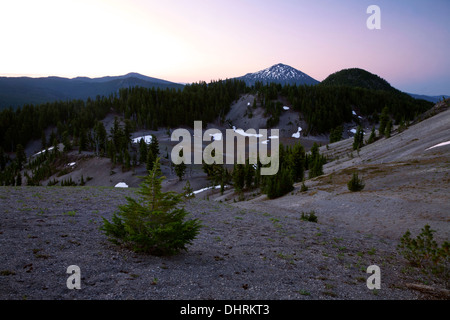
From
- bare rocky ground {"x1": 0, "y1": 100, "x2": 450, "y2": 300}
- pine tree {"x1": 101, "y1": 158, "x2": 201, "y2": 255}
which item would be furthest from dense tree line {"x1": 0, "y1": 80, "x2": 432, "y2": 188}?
pine tree {"x1": 101, "y1": 158, "x2": 201, "y2": 255}

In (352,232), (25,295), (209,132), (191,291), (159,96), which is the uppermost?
(159,96)

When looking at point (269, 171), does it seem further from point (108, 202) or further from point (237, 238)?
point (237, 238)

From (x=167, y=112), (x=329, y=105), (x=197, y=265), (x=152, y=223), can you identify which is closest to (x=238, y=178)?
(x=197, y=265)

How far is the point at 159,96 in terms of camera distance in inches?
6363

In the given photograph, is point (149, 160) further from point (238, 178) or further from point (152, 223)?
point (152, 223)

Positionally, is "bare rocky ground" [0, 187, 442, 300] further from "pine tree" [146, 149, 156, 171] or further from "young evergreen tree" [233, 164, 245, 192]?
"pine tree" [146, 149, 156, 171]

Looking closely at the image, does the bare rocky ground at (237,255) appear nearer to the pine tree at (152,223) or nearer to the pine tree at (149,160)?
the pine tree at (152,223)

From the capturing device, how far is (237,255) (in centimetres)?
1298

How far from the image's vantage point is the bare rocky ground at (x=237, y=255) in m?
8.43

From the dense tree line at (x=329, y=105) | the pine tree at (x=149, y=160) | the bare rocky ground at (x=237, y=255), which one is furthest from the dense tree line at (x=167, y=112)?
the bare rocky ground at (x=237, y=255)

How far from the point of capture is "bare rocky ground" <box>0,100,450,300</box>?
27.7ft

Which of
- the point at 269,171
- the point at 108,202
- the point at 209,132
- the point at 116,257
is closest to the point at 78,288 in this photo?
the point at 116,257
